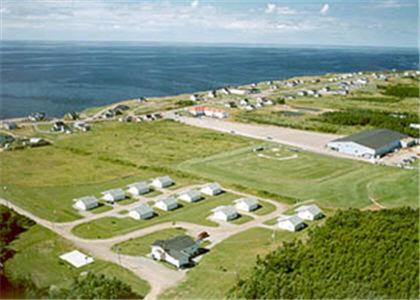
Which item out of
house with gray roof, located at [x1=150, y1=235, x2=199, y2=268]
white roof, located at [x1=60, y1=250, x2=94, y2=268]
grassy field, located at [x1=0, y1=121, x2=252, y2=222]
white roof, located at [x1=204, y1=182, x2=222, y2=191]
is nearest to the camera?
house with gray roof, located at [x1=150, y1=235, x2=199, y2=268]

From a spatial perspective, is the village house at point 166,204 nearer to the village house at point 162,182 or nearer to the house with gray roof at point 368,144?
the village house at point 162,182

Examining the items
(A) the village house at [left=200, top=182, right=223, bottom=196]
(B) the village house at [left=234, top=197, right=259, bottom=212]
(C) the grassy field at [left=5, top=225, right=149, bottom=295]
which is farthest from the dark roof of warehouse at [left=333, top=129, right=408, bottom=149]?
(C) the grassy field at [left=5, top=225, right=149, bottom=295]

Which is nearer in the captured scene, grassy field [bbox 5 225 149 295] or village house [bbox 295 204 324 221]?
grassy field [bbox 5 225 149 295]

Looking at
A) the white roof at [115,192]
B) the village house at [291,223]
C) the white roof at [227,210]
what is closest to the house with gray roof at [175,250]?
the white roof at [227,210]

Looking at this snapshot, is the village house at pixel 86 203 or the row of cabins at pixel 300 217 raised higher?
the village house at pixel 86 203

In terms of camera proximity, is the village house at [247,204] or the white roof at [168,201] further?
the white roof at [168,201]

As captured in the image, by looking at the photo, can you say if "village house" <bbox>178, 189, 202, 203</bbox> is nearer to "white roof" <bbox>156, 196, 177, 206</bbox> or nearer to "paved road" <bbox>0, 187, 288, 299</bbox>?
"white roof" <bbox>156, 196, 177, 206</bbox>

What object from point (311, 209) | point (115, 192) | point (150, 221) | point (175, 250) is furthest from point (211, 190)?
point (175, 250)
